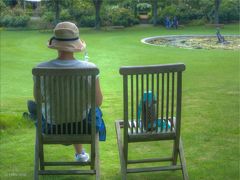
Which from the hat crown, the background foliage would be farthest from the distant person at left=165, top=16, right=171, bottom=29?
the hat crown

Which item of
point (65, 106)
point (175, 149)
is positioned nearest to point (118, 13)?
point (175, 149)

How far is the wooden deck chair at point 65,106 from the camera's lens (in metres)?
3.67

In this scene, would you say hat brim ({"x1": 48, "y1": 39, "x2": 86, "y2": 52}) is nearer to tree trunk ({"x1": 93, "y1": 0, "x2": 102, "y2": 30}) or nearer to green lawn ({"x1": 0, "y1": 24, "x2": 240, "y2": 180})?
green lawn ({"x1": 0, "y1": 24, "x2": 240, "y2": 180})

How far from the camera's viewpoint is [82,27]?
3500 centimetres

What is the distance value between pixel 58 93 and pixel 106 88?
6.66 meters

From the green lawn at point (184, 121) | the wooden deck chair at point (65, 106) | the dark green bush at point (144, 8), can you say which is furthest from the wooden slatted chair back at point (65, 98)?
the dark green bush at point (144, 8)

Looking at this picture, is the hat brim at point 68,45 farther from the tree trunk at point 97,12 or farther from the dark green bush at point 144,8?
the dark green bush at point 144,8

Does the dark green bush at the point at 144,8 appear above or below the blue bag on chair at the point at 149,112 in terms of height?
below

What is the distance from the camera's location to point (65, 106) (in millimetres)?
3818

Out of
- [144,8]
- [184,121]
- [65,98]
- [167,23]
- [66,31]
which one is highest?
[66,31]

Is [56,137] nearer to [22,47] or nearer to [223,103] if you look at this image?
[223,103]

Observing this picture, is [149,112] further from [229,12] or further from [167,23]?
[229,12]

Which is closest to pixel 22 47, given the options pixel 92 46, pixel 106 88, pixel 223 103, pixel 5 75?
pixel 92 46

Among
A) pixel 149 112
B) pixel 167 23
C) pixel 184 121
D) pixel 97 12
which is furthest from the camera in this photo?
pixel 167 23
